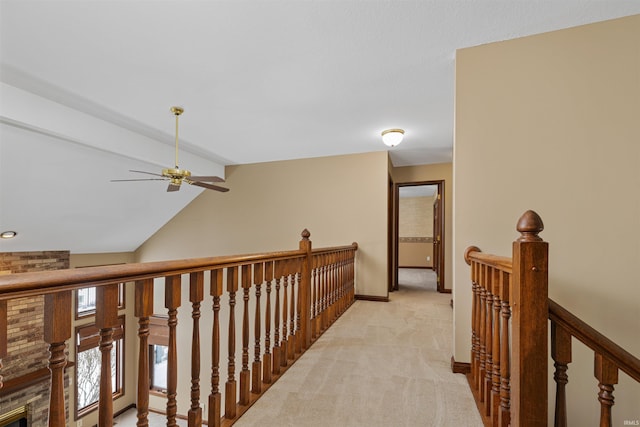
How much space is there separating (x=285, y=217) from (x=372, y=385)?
3508 mm

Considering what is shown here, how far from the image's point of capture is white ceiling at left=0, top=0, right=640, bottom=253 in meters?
1.83

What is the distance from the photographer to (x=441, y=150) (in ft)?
15.2

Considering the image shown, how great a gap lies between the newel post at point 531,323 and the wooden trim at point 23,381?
5113 mm

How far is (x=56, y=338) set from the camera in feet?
2.59

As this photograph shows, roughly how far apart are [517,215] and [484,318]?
0.75 m

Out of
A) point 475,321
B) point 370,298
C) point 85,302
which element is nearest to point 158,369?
point 85,302

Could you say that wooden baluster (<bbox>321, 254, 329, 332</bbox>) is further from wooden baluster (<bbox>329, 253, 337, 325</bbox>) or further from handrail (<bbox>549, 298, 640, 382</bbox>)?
handrail (<bbox>549, 298, 640, 382</bbox>)

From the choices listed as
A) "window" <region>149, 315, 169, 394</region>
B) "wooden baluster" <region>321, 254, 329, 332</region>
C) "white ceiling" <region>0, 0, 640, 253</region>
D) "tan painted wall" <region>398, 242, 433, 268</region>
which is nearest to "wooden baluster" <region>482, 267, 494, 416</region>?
"white ceiling" <region>0, 0, 640, 253</region>

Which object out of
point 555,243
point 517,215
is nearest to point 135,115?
point 517,215

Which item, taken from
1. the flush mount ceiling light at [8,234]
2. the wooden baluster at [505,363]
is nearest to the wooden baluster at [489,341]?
the wooden baluster at [505,363]

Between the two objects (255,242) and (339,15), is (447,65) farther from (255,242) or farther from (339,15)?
(255,242)

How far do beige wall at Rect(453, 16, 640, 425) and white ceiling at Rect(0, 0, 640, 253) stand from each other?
0.20 m

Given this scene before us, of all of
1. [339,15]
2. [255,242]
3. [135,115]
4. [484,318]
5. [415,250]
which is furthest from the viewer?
[415,250]

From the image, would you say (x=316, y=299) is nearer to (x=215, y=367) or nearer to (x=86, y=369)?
(x=215, y=367)
